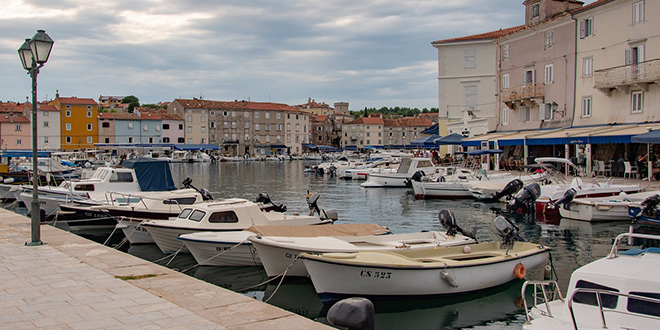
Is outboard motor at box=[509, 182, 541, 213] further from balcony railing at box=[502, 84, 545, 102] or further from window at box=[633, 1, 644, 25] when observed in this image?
balcony railing at box=[502, 84, 545, 102]

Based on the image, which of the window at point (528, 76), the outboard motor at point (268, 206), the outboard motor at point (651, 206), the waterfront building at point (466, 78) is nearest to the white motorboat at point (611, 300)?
the outboard motor at point (268, 206)

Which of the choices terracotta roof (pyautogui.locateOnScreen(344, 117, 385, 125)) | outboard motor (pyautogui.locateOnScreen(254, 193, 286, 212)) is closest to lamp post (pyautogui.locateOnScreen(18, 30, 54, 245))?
outboard motor (pyautogui.locateOnScreen(254, 193, 286, 212))

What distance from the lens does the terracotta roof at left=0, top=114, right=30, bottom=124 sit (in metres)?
85.3

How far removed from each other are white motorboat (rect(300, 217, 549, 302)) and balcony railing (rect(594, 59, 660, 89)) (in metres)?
24.0

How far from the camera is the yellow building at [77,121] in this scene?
97.5 m

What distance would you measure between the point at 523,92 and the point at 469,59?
15.6m

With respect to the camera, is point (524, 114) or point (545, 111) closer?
point (545, 111)

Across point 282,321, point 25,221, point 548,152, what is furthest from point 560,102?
point 282,321

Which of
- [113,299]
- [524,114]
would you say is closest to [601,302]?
[113,299]

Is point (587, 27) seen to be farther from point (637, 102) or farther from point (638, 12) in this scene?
point (637, 102)

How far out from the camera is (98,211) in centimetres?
2206

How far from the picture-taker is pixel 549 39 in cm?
4209

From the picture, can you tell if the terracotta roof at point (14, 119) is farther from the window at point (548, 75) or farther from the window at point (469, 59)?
the window at point (548, 75)

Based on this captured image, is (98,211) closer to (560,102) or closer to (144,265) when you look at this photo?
(144,265)
